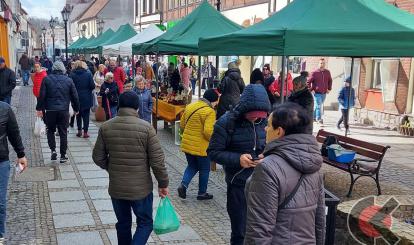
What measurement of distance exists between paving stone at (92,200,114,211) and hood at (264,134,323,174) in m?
3.92

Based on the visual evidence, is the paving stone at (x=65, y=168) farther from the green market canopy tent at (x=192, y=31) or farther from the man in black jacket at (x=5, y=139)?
the green market canopy tent at (x=192, y=31)

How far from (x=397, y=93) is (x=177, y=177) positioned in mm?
8245

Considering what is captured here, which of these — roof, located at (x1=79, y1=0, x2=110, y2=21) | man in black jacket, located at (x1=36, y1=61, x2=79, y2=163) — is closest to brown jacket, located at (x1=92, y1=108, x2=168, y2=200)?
man in black jacket, located at (x1=36, y1=61, x2=79, y2=163)

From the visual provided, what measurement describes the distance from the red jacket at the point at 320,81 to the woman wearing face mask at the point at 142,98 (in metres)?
6.03

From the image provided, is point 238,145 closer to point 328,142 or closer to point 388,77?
point 328,142

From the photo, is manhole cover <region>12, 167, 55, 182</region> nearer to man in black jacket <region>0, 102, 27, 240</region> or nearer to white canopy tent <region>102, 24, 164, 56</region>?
man in black jacket <region>0, 102, 27, 240</region>

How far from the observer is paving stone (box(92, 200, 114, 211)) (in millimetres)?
5984

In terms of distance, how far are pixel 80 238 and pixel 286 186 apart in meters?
3.27

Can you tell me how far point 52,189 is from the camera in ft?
22.1

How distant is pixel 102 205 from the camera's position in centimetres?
612

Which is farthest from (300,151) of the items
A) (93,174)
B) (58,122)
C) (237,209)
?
(58,122)

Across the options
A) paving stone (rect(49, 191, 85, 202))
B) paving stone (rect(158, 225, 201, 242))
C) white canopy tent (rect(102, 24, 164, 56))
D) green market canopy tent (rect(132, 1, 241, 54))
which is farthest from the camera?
white canopy tent (rect(102, 24, 164, 56))

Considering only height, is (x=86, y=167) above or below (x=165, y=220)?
below

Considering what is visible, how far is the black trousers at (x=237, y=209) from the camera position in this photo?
4.04 metres
